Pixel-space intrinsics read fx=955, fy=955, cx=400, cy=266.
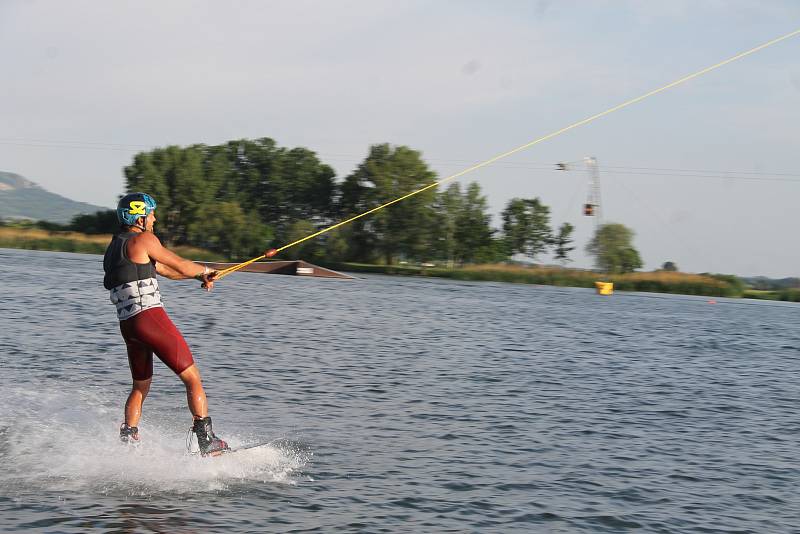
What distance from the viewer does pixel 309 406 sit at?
505 inches

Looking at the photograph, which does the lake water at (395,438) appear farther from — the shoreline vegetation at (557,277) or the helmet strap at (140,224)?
the shoreline vegetation at (557,277)

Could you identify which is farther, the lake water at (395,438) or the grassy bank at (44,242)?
the grassy bank at (44,242)

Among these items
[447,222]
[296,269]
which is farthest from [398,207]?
[296,269]

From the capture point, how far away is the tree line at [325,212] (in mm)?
119625

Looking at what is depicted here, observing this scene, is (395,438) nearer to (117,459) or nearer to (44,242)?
(117,459)

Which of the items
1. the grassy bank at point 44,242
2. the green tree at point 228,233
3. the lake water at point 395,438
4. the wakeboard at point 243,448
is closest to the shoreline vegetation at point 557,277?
the grassy bank at point 44,242

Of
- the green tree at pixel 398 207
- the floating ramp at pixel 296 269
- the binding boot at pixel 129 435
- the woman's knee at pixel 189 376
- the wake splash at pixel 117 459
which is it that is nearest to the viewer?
the wake splash at pixel 117 459

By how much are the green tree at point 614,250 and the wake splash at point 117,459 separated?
9112 cm

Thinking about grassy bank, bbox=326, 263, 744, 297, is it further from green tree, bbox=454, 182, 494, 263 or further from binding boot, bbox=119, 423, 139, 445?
binding boot, bbox=119, 423, 139, 445

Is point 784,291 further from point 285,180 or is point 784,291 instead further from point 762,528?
point 762,528

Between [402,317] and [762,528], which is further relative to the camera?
[402,317]

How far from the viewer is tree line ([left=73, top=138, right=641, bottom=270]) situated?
11962 cm

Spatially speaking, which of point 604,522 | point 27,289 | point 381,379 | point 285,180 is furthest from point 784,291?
point 604,522

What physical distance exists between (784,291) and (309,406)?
3822 inches
